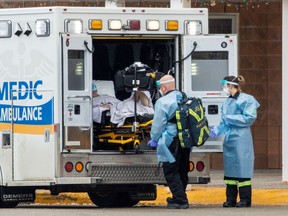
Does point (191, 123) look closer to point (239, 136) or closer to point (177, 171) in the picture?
point (177, 171)

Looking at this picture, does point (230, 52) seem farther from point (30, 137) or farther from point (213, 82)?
point (30, 137)

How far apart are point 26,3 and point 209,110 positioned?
26.8 ft

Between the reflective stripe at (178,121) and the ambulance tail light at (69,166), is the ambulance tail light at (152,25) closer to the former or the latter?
the reflective stripe at (178,121)

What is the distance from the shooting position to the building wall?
79.9ft

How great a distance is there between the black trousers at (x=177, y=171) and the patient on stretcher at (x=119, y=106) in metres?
0.81

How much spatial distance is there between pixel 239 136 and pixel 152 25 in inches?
72.4

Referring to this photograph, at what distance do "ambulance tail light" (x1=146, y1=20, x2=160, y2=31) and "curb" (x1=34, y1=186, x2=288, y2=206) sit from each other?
352cm

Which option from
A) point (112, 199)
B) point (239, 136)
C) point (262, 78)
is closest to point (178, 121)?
point (239, 136)

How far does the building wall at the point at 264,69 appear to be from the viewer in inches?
958

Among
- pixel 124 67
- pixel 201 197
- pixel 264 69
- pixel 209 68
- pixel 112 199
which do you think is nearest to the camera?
pixel 209 68

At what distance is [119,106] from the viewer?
16.6 m

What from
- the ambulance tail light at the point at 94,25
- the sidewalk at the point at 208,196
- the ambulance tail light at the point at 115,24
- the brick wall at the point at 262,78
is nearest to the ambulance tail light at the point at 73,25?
the ambulance tail light at the point at 94,25

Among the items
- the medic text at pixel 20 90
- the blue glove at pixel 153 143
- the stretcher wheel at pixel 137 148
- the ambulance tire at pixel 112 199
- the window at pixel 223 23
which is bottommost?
the ambulance tire at pixel 112 199

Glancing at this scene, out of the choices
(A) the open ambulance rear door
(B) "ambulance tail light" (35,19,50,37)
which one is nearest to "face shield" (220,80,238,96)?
(A) the open ambulance rear door
